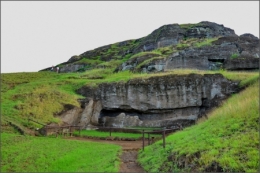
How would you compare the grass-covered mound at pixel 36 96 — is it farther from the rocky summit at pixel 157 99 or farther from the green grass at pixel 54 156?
the green grass at pixel 54 156

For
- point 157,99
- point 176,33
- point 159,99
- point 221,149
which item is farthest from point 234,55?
point 221,149

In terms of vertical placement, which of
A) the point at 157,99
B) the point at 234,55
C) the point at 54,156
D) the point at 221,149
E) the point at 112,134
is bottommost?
the point at 112,134

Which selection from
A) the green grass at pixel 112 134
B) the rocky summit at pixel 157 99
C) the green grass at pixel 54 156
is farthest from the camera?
the rocky summit at pixel 157 99

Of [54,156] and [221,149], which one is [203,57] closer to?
[54,156]

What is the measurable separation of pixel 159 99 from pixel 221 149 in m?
18.0

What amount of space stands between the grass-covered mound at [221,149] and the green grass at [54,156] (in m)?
2.39

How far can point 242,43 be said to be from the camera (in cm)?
3912

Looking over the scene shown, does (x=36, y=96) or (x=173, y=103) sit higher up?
(x=36, y=96)

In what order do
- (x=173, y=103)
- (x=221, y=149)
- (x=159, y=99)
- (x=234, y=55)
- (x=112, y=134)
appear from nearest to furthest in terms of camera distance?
(x=221, y=149)
(x=112, y=134)
(x=173, y=103)
(x=159, y=99)
(x=234, y=55)

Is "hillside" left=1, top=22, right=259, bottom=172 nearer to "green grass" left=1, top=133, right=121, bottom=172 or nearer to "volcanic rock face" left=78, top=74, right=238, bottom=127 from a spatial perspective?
"volcanic rock face" left=78, top=74, right=238, bottom=127

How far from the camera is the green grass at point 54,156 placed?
1366 cm

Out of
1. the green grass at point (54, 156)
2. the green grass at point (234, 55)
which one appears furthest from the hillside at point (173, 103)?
the green grass at point (54, 156)

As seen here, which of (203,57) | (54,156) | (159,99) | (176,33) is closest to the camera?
(54,156)

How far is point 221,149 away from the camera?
10.4 metres
